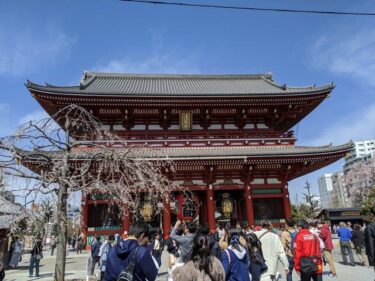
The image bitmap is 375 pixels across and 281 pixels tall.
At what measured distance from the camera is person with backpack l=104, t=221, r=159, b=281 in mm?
3980

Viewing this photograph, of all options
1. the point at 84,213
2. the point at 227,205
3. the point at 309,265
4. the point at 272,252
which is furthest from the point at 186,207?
the point at 309,265

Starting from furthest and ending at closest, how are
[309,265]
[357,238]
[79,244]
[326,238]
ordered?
[79,244] < [357,238] < [326,238] < [309,265]

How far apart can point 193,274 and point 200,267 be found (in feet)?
0.40

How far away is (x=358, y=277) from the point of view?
9.66 meters

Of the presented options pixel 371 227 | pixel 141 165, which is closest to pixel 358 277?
pixel 371 227

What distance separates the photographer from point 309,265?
20.6ft

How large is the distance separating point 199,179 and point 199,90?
773 cm

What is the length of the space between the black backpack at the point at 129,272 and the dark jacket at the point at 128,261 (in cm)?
4

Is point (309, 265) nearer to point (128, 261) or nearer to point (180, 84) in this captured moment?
point (128, 261)

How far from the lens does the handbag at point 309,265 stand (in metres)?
6.23

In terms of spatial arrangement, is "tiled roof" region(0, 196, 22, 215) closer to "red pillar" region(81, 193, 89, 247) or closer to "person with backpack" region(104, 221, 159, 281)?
"red pillar" region(81, 193, 89, 247)

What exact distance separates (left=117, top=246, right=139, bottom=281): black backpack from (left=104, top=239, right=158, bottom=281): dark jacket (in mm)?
42

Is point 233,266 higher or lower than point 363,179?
lower

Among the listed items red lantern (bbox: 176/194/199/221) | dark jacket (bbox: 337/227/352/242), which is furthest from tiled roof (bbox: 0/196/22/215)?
dark jacket (bbox: 337/227/352/242)
